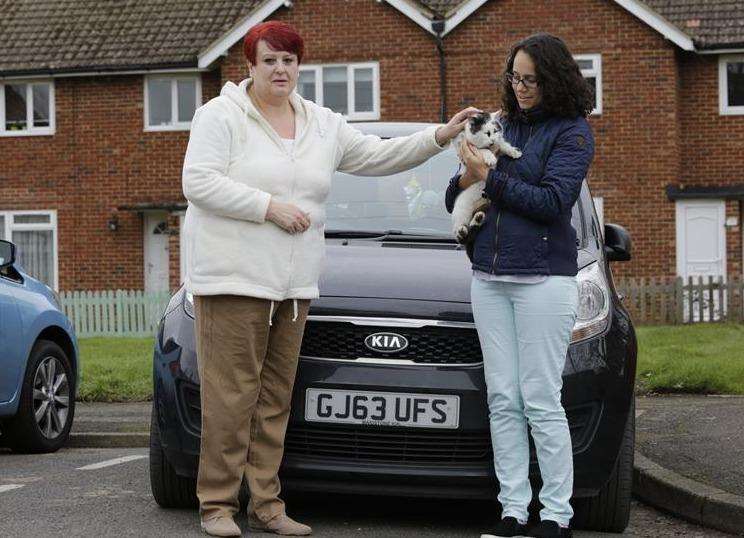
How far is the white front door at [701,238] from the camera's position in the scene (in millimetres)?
25641

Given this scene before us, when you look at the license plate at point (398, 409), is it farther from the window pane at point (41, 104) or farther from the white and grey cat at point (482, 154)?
the window pane at point (41, 104)

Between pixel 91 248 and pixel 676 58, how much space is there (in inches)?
471

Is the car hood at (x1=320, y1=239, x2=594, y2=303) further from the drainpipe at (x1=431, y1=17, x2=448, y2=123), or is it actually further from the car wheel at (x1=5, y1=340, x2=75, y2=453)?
the drainpipe at (x1=431, y1=17, x2=448, y2=123)

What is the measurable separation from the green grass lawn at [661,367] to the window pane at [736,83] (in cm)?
1085

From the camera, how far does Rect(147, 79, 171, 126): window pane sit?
27.9 meters

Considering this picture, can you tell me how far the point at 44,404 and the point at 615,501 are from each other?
4275 millimetres

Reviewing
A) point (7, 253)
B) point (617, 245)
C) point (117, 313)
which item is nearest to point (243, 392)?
point (617, 245)

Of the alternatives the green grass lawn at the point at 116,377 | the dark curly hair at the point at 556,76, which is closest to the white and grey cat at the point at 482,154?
the dark curly hair at the point at 556,76

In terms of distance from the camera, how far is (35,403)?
8758 mm

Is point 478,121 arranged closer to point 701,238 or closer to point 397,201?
point 397,201

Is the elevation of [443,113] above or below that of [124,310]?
above

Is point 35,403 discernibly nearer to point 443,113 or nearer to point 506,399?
point 506,399

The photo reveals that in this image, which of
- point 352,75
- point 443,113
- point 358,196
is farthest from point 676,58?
point 358,196

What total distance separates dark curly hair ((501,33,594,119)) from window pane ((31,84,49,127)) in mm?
24406
